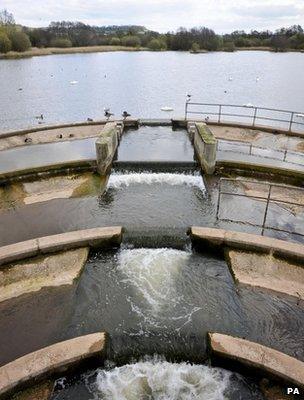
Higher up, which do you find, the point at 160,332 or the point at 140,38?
the point at 140,38

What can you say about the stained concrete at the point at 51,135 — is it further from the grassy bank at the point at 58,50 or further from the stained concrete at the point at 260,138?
the grassy bank at the point at 58,50

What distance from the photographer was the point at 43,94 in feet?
120

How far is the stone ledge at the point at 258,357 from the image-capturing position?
236 inches

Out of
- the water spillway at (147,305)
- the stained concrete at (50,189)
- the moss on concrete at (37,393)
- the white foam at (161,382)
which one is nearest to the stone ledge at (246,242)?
the water spillway at (147,305)

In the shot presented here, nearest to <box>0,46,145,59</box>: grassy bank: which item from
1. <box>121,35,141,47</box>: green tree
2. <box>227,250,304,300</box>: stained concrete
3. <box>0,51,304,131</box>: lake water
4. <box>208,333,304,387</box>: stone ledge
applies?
<box>121,35,141,47</box>: green tree

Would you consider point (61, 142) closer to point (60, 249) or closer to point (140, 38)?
point (60, 249)

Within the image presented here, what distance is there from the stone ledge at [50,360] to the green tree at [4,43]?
72.4 meters

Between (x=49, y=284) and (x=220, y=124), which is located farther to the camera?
(x=220, y=124)

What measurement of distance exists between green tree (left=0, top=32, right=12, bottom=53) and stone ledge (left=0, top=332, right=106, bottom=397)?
238 feet

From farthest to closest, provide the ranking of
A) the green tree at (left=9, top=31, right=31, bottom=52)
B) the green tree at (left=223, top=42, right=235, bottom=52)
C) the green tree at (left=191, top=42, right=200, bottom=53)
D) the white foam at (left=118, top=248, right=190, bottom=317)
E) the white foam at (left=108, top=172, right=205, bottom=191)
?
the green tree at (left=223, top=42, right=235, bottom=52) → the green tree at (left=191, top=42, right=200, bottom=53) → the green tree at (left=9, top=31, right=31, bottom=52) → the white foam at (left=108, top=172, right=205, bottom=191) → the white foam at (left=118, top=248, right=190, bottom=317)

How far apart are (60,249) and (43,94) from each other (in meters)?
31.2

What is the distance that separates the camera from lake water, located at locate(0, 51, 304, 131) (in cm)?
2933

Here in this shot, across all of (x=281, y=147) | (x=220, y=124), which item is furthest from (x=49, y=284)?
(x=220, y=124)

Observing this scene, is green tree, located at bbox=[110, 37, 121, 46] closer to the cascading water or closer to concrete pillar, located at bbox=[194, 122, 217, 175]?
concrete pillar, located at bbox=[194, 122, 217, 175]
